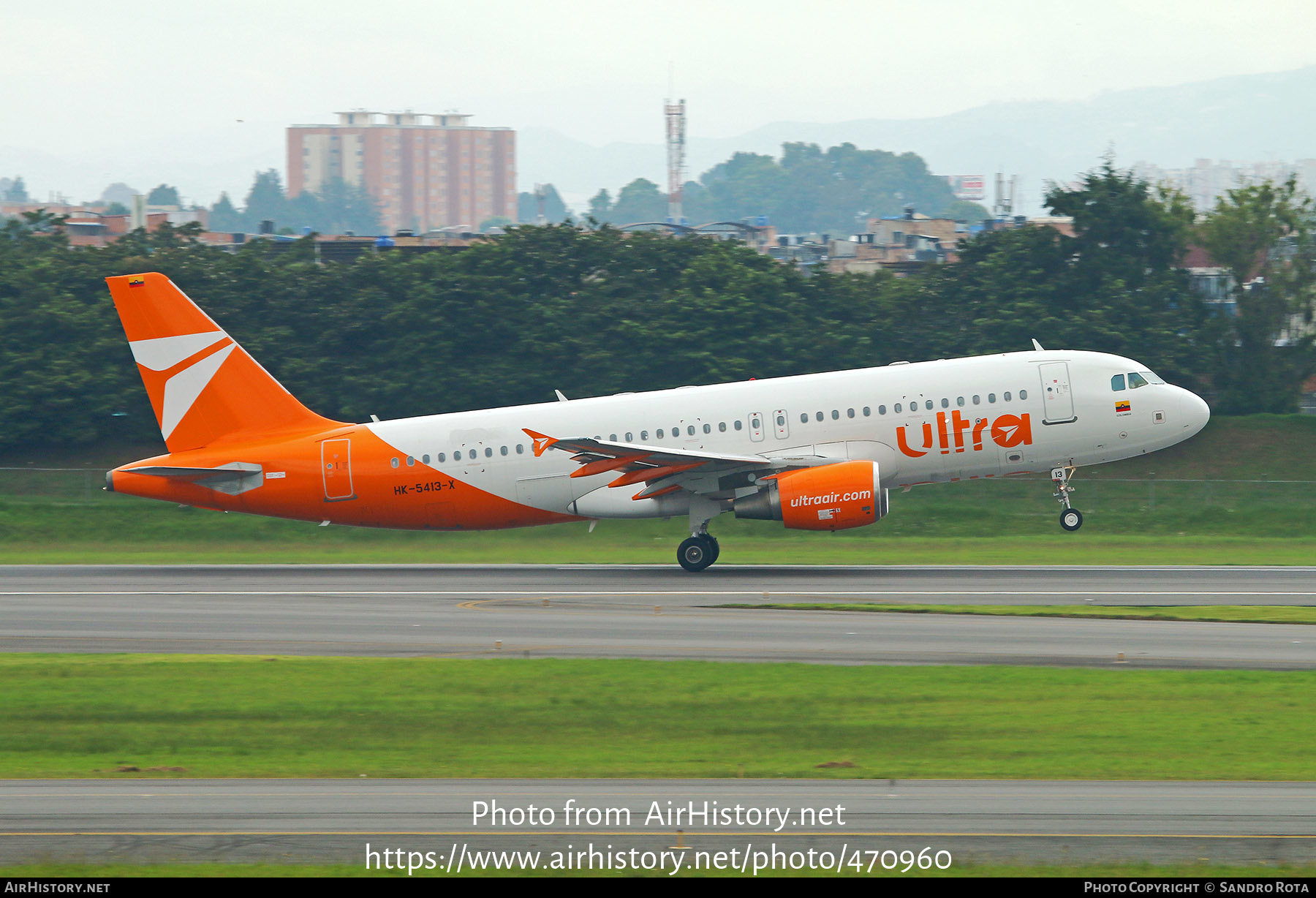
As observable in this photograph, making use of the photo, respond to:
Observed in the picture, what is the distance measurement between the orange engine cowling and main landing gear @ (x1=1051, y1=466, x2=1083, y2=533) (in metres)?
5.31

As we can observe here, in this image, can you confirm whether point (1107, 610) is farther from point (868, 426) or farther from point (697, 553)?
point (697, 553)

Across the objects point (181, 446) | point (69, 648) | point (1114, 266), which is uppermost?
point (1114, 266)

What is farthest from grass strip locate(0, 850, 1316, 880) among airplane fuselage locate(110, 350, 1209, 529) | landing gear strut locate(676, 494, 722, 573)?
landing gear strut locate(676, 494, 722, 573)

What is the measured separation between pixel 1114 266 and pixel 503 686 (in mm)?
47766

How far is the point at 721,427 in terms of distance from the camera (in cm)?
3650

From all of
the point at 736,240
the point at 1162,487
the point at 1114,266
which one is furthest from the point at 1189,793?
the point at 736,240

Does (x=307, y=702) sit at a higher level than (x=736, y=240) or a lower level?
lower

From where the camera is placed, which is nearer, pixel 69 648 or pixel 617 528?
pixel 69 648

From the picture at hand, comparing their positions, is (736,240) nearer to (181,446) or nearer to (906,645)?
(181,446)

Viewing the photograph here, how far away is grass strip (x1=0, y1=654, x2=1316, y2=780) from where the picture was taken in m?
17.6

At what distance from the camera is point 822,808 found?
15250 millimetres

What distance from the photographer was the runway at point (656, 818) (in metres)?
13.9

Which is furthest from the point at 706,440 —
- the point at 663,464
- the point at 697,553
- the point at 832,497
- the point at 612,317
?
the point at 612,317

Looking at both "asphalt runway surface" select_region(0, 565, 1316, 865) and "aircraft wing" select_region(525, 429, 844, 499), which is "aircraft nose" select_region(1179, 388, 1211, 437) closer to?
"asphalt runway surface" select_region(0, 565, 1316, 865)
